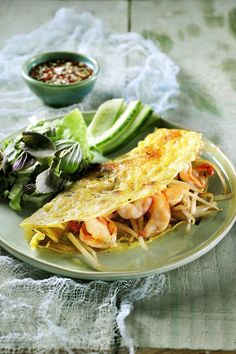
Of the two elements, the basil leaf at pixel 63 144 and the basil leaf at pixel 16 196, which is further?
the basil leaf at pixel 63 144

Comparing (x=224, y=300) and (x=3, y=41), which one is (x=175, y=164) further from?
(x=3, y=41)

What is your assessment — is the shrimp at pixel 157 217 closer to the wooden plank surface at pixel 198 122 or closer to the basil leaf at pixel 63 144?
the wooden plank surface at pixel 198 122

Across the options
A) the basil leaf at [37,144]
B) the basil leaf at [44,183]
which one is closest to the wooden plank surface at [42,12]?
the basil leaf at [37,144]

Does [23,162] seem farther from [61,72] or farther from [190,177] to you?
[61,72]

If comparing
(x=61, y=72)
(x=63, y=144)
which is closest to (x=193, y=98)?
(x=61, y=72)

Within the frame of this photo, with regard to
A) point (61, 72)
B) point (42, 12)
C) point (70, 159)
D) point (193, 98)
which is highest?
point (70, 159)

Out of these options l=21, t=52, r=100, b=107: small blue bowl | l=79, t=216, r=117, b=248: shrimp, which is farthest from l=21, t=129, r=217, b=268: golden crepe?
l=21, t=52, r=100, b=107: small blue bowl

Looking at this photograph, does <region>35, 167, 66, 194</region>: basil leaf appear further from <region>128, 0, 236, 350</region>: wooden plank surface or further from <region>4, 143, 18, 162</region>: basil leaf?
<region>128, 0, 236, 350</region>: wooden plank surface
